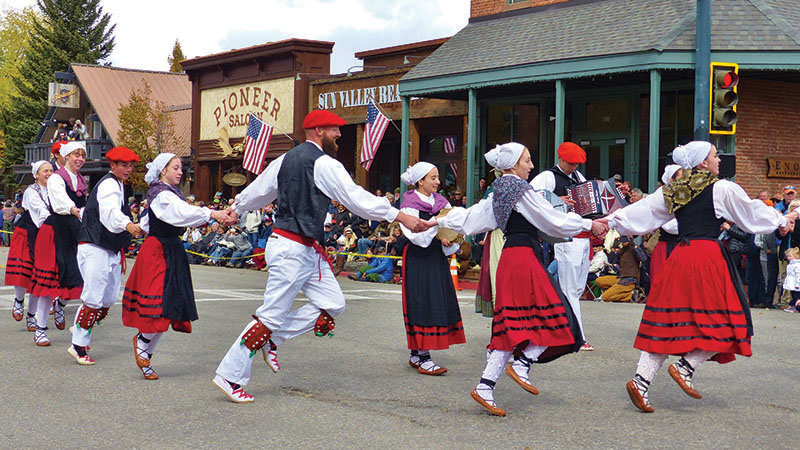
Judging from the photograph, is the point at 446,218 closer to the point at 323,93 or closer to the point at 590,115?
the point at 590,115

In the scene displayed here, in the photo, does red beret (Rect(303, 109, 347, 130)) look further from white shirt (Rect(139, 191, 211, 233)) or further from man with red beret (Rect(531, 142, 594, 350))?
man with red beret (Rect(531, 142, 594, 350))

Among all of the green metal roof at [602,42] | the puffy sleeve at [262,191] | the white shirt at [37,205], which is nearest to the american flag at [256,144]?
the green metal roof at [602,42]

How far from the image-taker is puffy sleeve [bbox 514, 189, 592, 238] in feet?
21.1

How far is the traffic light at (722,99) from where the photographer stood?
1102cm

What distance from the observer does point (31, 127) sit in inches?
2046

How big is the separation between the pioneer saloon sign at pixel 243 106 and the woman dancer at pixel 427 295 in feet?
78.4

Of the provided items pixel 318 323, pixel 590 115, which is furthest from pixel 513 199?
pixel 590 115

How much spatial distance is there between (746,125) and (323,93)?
15281mm

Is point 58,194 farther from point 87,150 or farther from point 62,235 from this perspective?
point 87,150

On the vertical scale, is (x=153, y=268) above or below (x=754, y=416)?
above

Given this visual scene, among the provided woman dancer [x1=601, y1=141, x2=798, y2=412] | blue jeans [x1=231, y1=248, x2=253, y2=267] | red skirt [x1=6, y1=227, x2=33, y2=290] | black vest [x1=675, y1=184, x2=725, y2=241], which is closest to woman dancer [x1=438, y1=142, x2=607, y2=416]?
woman dancer [x1=601, y1=141, x2=798, y2=412]

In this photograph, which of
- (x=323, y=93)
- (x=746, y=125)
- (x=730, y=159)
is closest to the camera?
(x=730, y=159)

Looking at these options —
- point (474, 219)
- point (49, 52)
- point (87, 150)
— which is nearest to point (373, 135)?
point (474, 219)

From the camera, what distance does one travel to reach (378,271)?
63.5 ft
